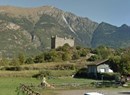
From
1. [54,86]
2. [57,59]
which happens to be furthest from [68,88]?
[57,59]

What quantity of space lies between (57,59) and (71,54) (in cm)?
1272

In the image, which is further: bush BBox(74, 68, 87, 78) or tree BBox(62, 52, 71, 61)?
tree BBox(62, 52, 71, 61)

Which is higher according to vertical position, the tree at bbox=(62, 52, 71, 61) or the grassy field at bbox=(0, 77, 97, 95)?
the tree at bbox=(62, 52, 71, 61)

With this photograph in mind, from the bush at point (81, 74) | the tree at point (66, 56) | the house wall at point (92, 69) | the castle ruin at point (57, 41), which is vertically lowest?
the bush at point (81, 74)

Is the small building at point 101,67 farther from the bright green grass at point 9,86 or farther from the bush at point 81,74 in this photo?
the bright green grass at point 9,86

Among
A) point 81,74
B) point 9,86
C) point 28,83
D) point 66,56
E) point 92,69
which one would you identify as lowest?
point 9,86

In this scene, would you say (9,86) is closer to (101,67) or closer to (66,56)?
(101,67)

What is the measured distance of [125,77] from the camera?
71438mm

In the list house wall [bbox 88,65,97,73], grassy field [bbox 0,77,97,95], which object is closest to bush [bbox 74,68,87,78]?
house wall [bbox 88,65,97,73]

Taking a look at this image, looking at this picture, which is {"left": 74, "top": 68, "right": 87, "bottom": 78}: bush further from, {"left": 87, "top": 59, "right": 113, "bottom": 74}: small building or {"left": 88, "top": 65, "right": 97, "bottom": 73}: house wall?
{"left": 87, "top": 59, "right": 113, "bottom": 74}: small building

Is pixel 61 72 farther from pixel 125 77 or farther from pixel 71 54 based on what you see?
pixel 71 54

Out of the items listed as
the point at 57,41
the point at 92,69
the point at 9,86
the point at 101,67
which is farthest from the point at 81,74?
the point at 57,41

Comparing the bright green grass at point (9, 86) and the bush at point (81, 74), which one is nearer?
the bright green grass at point (9, 86)

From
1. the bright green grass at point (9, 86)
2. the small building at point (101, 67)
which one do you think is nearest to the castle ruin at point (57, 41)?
the small building at point (101, 67)
